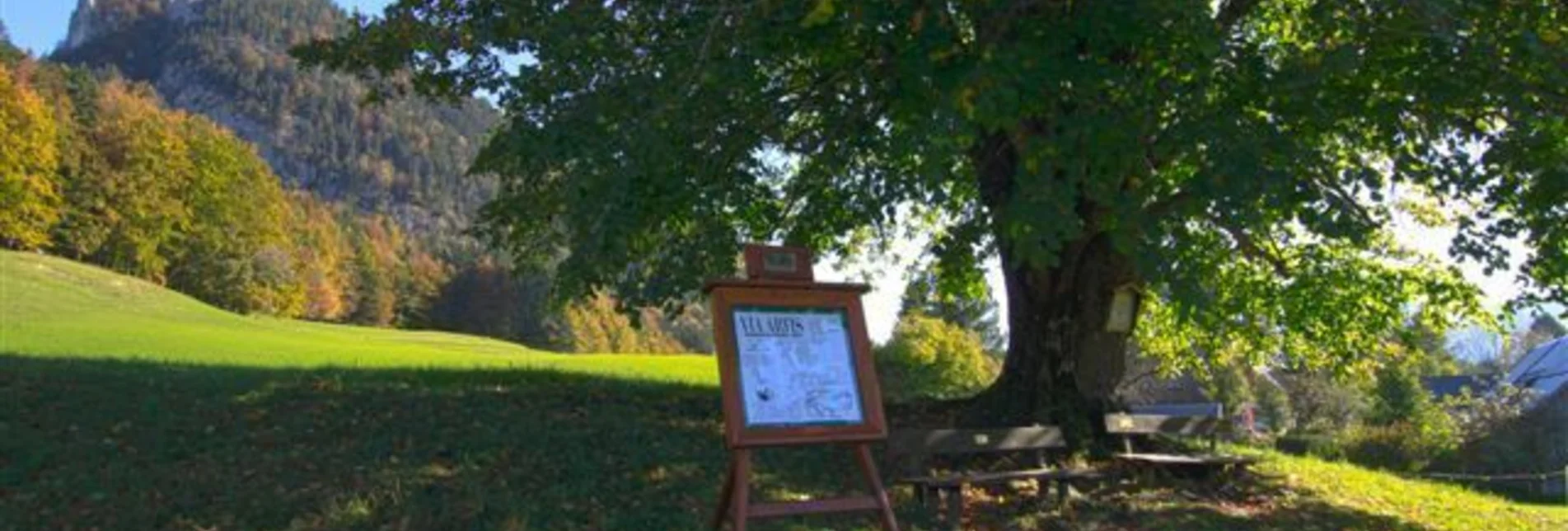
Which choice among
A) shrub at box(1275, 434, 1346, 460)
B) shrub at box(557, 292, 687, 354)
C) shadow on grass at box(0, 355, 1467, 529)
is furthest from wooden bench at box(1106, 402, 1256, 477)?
shrub at box(557, 292, 687, 354)

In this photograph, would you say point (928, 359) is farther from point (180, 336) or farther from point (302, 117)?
point (302, 117)

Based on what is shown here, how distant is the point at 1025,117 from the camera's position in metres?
9.54

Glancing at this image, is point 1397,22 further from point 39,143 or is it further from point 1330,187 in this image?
point 39,143

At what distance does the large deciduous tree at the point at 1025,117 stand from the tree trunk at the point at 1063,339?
0.30m

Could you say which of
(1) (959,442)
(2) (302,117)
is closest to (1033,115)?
(1) (959,442)

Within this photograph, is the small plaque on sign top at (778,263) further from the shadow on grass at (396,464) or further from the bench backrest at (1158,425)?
the bench backrest at (1158,425)

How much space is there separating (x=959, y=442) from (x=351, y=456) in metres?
4.43

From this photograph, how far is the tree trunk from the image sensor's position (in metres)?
12.9

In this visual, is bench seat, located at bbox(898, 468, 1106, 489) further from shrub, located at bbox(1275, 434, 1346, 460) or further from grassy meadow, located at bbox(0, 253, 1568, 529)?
shrub, located at bbox(1275, 434, 1346, 460)

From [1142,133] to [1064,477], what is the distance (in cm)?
287

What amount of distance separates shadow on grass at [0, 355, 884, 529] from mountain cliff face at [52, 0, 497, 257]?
5918 inches

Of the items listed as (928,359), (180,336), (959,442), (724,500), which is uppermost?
(180,336)

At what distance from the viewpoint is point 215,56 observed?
182750 millimetres

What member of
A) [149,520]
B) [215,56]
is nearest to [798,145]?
[149,520]
